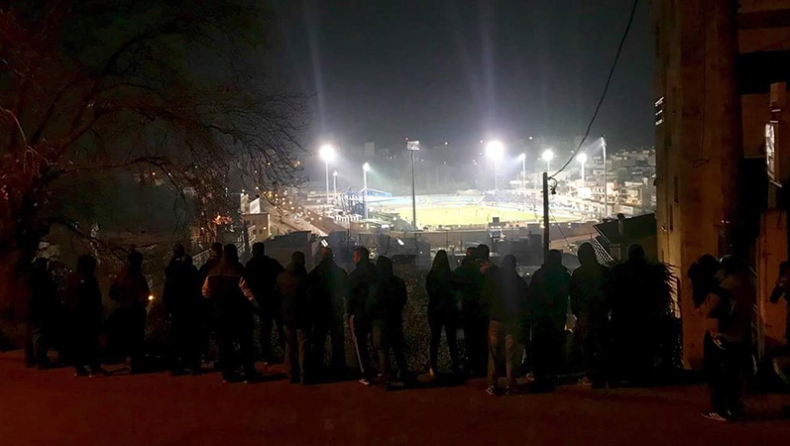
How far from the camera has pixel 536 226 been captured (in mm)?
45250

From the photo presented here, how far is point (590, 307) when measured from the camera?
746cm

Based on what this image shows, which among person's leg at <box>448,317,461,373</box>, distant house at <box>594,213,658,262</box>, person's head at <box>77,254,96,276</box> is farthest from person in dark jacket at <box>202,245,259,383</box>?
distant house at <box>594,213,658,262</box>

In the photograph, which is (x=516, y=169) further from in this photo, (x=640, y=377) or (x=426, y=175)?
(x=640, y=377)

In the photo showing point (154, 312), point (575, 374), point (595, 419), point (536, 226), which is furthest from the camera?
point (536, 226)

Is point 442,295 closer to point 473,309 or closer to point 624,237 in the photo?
point 473,309

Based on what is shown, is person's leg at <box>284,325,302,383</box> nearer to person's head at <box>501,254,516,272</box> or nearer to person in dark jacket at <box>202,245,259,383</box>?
person in dark jacket at <box>202,245,259,383</box>

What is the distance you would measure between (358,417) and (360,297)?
4.52ft

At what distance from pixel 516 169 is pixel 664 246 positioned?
97.4m

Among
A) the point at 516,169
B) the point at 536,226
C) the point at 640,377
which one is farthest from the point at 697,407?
the point at 516,169

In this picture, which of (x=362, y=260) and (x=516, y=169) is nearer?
(x=362, y=260)

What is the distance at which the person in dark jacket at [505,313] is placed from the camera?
23.6 feet

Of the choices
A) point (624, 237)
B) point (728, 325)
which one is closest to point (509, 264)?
point (728, 325)

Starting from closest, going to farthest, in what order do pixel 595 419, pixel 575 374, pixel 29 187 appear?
pixel 595 419 < pixel 575 374 < pixel 29 187

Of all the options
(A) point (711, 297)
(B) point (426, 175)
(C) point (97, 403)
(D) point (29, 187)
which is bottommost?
(C) point (97, 403)
